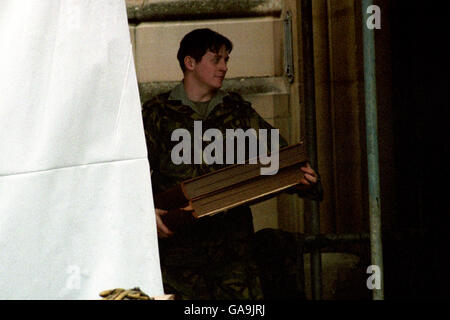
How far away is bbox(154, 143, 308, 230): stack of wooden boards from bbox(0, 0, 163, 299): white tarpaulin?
0.44 m

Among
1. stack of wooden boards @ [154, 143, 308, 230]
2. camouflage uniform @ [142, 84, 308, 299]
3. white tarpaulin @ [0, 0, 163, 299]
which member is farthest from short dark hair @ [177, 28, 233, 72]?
white tarpaulin @ [0, 0, 163, 299]

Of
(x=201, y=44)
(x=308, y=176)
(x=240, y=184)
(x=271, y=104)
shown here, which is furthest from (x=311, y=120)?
(x=240, y=184)

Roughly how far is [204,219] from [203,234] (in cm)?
6

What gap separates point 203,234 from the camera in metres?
3.51

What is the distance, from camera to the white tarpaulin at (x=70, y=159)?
2.41 meters

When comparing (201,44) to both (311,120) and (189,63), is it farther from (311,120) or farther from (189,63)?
(311,120)

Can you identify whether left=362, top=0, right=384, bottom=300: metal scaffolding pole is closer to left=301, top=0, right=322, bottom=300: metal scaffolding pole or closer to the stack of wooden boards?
the stack of wooden boards

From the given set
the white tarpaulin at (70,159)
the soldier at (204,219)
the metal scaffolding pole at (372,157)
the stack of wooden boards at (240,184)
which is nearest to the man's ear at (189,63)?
the soldier at (204,219)

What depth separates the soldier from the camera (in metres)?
3.49

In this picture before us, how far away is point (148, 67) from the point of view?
413 cm
